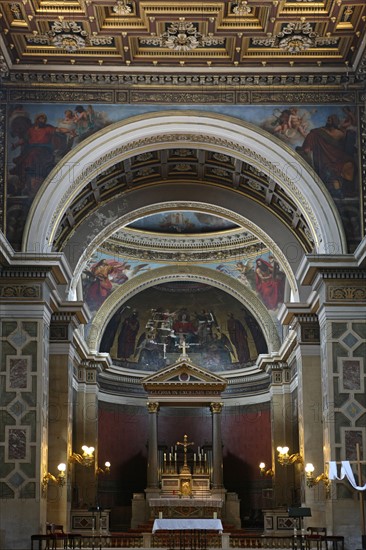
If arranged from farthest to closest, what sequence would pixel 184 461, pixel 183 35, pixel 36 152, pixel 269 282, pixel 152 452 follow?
1. pixel 184 461
2. pixel 269 282
3. pixel 152 452
4. pixel 36 152
5. pixel 183 35

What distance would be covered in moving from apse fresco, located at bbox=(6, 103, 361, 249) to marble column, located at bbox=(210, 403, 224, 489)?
45.1 feet

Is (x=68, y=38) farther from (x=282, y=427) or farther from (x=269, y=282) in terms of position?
(x=282, y=427)

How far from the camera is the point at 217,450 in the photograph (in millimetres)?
33750

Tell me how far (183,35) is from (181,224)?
48.8 feet

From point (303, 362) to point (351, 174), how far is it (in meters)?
Answer: 5.82

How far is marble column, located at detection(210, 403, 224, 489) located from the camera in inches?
1313

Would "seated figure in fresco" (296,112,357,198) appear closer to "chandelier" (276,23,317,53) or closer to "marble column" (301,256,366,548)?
"marble column" (301,256,366,548)

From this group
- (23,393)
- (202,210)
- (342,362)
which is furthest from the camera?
(202,210)

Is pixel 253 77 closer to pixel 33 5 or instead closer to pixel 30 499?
pixel 33 5

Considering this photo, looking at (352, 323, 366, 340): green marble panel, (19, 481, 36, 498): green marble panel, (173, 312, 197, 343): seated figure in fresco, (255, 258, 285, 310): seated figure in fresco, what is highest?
(255, 258, 285, 310): seated figure in fresco

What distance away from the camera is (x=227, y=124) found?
73.2ft

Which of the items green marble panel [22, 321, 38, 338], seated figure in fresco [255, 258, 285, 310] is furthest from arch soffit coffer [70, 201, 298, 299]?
seated figure in fresco [255, 258, 285, 310]

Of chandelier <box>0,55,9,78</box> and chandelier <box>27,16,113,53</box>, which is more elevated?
chandelier <box>27,16,113,53</box>

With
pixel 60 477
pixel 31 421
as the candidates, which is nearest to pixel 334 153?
pixel 31 421
